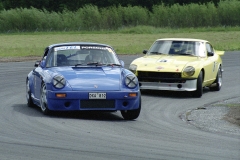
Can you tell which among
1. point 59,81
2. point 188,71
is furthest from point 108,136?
point 188,71

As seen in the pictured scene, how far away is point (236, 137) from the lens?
10719 mm

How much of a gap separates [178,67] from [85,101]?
18.6 feet

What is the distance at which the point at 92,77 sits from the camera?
1268cm

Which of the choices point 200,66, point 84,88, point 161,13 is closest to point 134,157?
point 84,88

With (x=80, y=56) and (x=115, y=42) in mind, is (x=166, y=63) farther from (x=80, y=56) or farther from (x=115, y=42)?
(x=115, y=42)

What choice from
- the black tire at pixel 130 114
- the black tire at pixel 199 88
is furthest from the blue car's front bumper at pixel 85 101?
the black tire at pixel 199 88

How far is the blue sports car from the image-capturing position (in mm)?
12336

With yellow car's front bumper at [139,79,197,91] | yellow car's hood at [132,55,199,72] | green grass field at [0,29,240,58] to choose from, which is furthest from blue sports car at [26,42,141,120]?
green grass field at [0,29,240,58]

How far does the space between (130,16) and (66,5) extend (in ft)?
67.9

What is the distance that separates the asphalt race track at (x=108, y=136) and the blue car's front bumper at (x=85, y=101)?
0.65ft

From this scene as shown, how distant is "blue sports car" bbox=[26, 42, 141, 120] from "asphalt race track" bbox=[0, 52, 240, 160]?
0.23m

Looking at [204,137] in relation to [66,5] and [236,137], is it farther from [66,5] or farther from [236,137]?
[66,5]

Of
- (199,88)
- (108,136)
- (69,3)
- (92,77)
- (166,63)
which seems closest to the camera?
(108,136)

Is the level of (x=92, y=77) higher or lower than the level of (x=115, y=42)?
higher
